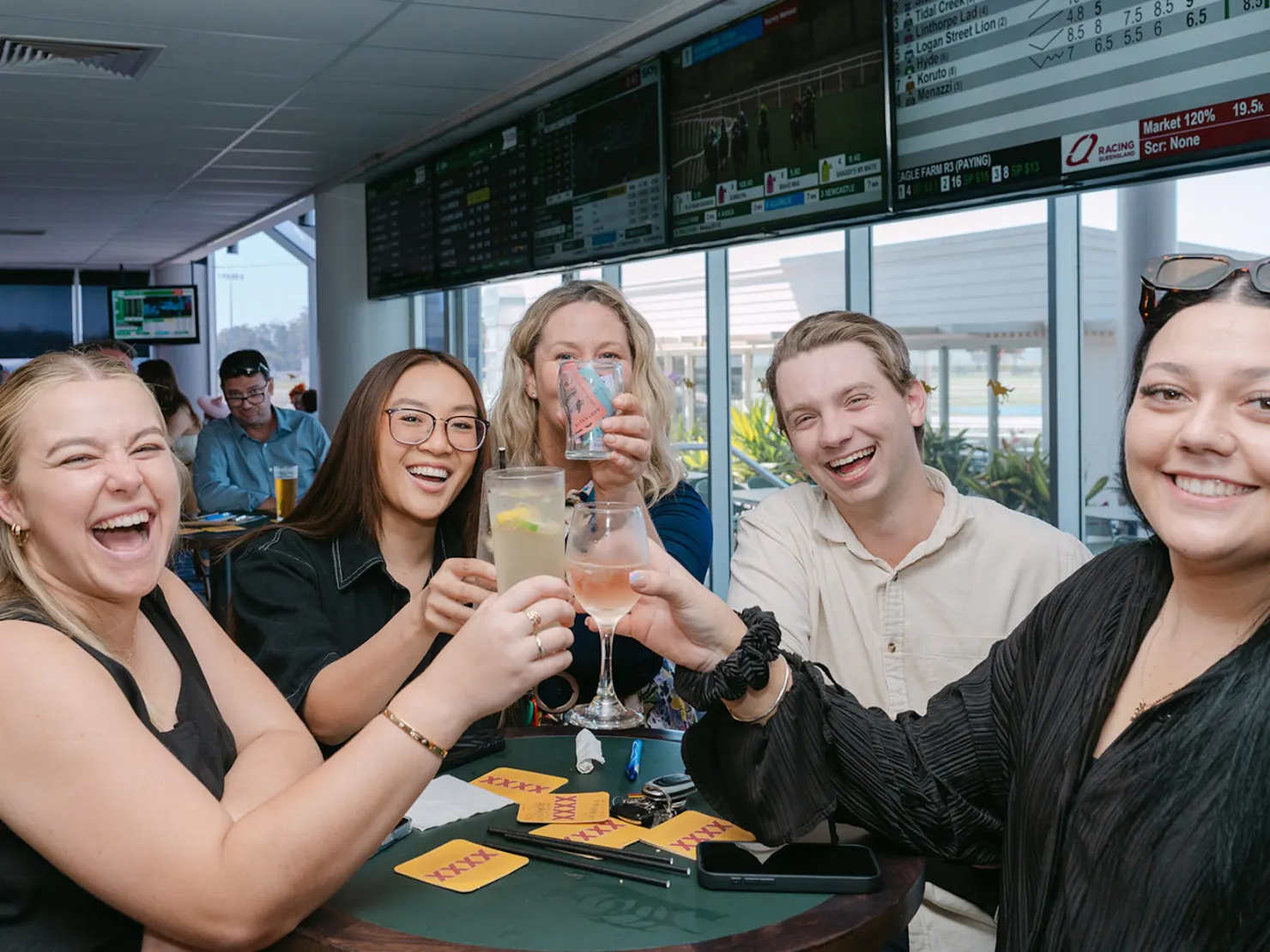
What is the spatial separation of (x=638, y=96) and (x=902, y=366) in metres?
2.67

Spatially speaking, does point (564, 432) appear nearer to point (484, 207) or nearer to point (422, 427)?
point (422, 427)

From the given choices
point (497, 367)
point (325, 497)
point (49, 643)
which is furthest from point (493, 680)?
point (497, 367)

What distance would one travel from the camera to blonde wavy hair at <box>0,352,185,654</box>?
1391mm

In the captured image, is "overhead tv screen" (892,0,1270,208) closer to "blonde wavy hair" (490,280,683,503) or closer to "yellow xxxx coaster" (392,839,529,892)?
"blonde wavy hair" (490,280,683,503)

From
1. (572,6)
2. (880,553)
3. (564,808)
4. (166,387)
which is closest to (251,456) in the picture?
(166,387)

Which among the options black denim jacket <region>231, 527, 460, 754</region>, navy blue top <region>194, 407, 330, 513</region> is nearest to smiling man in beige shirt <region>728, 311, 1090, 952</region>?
black denim jacket <region>231, 527, 460, 754</region>

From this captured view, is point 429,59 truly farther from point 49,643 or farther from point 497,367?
point 49,643

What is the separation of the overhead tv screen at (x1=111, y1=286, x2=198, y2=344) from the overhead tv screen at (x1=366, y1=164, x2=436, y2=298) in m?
5.14

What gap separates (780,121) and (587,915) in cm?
305

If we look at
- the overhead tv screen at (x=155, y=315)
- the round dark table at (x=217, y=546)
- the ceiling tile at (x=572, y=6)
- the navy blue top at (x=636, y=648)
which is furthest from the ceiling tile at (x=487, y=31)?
the overhead tv screen at (x=155, y=315)

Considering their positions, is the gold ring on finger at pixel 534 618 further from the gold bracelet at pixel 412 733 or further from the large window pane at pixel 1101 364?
the large window pane at pixel 1101 364

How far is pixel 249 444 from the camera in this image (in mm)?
6172

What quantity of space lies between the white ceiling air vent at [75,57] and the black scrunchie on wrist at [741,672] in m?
3.91

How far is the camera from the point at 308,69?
473 centimetres
